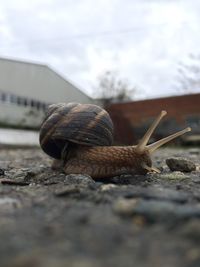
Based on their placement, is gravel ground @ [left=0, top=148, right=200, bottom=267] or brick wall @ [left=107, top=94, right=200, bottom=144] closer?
gravel ground @ [left=0, top=148, right=200, bottom=267]

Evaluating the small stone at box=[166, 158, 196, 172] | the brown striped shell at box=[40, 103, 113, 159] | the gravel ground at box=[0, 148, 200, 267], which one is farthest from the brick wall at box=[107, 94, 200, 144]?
the gravel ground at box=[0, 148, 200, 267]

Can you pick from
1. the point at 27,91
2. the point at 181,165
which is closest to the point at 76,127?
the point at 181,165

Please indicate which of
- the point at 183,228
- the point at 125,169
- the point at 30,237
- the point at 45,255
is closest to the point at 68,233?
the point at 30,237

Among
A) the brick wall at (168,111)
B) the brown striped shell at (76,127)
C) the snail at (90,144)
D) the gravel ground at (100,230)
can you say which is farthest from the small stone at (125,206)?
the brick wall at (168,111)

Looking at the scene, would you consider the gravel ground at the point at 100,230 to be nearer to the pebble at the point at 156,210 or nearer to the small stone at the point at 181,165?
the pebble at the point at 156,210

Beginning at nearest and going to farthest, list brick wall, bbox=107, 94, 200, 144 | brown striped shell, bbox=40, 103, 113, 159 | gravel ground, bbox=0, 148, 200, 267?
gravel ground, bbox=0, 148, 200, 267
brown striped shell, bbox=40, 103, 113, 159
brick wall, bbox=107, 94, 200, 144

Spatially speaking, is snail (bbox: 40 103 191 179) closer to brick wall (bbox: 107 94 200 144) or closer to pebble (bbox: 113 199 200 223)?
pebble (bbox: 113 199 200 223)

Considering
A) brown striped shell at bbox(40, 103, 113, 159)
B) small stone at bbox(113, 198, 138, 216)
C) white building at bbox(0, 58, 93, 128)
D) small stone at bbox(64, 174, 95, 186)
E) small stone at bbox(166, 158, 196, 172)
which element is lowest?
white building at bbox(0, 58, 93, 128)

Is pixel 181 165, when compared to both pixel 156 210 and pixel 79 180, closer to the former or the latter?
pixel 79 180
